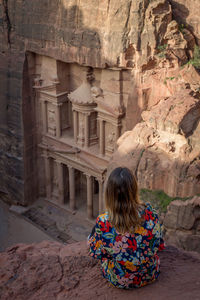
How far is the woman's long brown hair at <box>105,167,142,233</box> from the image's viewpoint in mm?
3885

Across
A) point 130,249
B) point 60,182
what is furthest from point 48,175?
point 130,249

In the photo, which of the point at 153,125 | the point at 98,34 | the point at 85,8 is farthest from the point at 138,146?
the point at 85,8

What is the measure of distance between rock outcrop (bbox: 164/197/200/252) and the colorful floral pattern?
563 centimetres

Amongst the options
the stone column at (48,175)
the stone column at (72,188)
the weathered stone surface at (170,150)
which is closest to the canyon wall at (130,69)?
the weathered stone surface at (170,150)

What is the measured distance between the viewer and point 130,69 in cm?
1388

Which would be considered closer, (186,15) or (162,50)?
(162,50)

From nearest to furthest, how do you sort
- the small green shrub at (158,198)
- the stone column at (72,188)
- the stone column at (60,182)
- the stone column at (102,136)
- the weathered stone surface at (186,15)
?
1. the small green shrub at (158,198)
2. the weathered stone surface at (186,15)
3. the stone column at (102,136)
4. the stone column at (72,188)
5. the stone column at (60,182)

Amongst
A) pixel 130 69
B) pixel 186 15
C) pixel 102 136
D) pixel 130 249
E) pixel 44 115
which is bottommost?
pixel 102 136

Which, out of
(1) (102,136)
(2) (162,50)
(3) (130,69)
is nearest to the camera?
(2) (162,50)

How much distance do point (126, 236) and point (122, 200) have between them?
1.69 ft

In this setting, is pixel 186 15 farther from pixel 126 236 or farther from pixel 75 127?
pixel 126 236

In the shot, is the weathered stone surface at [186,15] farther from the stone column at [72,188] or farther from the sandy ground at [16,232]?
the sandy ground at [16,232]

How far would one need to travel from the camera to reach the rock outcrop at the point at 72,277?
4.55 m

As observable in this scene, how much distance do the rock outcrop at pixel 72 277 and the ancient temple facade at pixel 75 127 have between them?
9.70m
